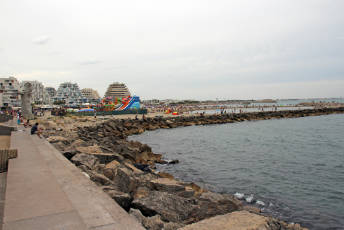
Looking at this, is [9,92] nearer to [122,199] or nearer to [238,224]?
→ [122,199]

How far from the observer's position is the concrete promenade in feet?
11.8

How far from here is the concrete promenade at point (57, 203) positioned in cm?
358

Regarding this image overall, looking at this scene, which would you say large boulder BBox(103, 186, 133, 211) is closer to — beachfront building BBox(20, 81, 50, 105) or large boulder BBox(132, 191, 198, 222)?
large boulder BBox(132, 191, 198, 222)

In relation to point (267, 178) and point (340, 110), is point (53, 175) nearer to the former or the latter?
point (267, 178)

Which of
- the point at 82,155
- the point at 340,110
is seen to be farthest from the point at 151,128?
the point at 340,110

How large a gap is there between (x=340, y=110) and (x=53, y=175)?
97.0 metres

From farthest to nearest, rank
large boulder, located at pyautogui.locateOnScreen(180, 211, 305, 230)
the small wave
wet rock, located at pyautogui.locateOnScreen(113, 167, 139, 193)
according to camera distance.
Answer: the small wave, wet rock, located at pyautogui.locateOnScreen(113, 167, 139, 193), large boulder, located at pyautogui.locateOnScreen(180, 211, 305, 230)

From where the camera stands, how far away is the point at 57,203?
4.28 meters

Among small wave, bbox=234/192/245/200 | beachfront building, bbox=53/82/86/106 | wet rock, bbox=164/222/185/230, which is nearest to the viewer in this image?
wet rock, bbox=164/222/185/230

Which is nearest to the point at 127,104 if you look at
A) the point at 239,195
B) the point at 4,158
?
the point at 239,195

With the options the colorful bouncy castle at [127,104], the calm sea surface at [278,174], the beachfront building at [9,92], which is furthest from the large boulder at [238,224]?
the beachfront building at [9,92]

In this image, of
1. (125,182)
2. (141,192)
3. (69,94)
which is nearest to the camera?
(141,192)

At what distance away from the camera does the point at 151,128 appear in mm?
36469

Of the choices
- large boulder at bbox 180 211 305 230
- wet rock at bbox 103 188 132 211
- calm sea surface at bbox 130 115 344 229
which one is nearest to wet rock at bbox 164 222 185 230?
large boulder at bbox 180 211 305 230
